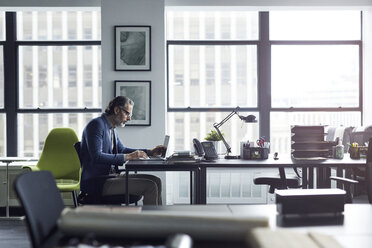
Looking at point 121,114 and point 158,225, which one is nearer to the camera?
point 158,225

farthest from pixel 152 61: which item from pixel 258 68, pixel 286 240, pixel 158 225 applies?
pixel 286 240

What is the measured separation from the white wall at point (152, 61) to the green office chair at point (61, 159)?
706mm

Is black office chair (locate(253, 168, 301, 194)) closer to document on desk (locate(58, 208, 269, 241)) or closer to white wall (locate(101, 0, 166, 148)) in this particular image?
white wall (locate(101, 0, 166, 148))

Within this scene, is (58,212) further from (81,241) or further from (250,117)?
(250,117)

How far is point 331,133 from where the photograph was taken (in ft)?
17.0

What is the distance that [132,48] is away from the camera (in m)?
5.12

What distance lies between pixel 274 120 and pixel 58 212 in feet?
15.1

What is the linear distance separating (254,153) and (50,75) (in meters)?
3.33

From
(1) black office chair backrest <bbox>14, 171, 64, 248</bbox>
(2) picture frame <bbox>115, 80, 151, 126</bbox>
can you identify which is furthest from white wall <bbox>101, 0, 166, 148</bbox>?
(1) black office chair backrest <bbox>14, 171, 64, 248</bbox>

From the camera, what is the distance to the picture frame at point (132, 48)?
201 inches

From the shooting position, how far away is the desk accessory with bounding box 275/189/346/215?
4.79 feet

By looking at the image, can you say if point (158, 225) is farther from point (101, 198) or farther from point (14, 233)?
point (14, 233)

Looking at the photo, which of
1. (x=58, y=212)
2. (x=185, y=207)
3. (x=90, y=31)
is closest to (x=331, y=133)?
(x=90, y=31)

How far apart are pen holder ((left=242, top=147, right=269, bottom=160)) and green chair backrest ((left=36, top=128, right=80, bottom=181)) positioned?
2084mm
